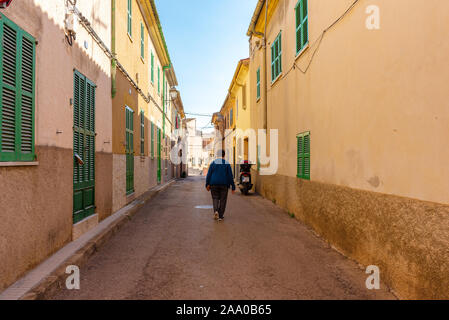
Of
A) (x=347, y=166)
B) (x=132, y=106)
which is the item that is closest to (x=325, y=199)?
(x=347, y=166)

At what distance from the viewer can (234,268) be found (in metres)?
4.63

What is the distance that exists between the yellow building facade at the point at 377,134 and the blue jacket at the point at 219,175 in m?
1.67

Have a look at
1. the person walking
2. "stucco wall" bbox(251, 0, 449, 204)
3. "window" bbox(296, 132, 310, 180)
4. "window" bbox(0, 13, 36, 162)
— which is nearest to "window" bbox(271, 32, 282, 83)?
"stucco wall" bbox(251, 0, 449, 204)

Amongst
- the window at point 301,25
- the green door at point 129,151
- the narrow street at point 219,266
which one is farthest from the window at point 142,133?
the window at point 301,25

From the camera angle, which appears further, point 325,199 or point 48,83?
point 325,199

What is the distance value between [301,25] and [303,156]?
9.75ft

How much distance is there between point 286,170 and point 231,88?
14651 millimetres

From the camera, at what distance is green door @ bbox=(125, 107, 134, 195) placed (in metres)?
10.2

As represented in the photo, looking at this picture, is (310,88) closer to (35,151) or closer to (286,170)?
(286,170)

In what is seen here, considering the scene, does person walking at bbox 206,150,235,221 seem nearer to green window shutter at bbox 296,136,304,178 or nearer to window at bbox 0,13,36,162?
green window shutter at bbox 296,136,304,178

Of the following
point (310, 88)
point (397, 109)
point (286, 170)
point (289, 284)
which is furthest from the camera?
point (286, 170)

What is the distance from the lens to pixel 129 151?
10.5 meters

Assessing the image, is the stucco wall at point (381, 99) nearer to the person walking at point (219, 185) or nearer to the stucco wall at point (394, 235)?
the stucco wall at point (394, 235)

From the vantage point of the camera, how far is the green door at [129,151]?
33.4 ft
